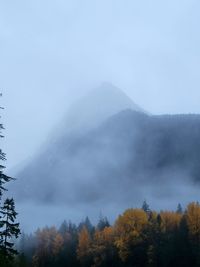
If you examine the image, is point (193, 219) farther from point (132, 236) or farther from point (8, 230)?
point (8, 230)

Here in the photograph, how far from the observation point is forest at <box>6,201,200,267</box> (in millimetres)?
99812

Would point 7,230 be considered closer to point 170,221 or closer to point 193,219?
point 193,219

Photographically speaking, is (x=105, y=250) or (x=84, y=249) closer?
(x=105, y=250)

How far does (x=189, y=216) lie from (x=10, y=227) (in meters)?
83.6

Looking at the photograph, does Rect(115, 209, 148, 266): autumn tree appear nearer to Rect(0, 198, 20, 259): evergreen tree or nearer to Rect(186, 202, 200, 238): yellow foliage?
Rect(186, 202, 200, 238): yellow foliage

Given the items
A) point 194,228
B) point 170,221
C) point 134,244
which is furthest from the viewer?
point 170,221

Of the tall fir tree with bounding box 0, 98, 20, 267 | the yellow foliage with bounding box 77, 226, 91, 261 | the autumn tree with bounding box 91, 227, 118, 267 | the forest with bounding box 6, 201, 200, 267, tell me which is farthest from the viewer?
the yellow foliage with bounding box 77, 226, 91, 261

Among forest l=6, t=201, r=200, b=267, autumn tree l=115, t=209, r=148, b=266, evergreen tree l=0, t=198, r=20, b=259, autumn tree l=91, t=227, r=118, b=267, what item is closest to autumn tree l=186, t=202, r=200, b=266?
forest l=6, t=201, r=200, b=267

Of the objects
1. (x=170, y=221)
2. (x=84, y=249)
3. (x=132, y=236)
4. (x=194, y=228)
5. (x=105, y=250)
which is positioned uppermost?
(x=170, y=221)

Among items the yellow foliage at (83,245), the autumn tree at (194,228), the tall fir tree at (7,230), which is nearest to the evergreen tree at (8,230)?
the tall fir tree at (7,230)

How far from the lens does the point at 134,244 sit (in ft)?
362

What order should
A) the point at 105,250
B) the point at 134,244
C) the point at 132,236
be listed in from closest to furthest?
the point at 134,244, the point at 132,236, the point at 105,250

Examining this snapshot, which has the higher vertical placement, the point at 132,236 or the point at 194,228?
the point at 132,236

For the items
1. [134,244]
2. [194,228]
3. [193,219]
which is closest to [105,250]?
[134,244]
